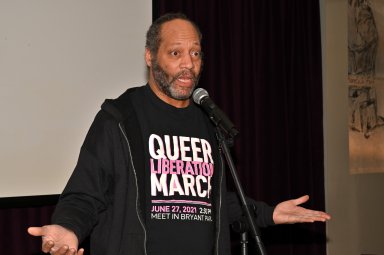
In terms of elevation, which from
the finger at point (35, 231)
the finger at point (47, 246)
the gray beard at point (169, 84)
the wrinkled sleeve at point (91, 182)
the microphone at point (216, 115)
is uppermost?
the gray beard at point (169, 84)

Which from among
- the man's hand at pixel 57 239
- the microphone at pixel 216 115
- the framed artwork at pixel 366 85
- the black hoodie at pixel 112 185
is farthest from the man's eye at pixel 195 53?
the framed artwork at pixel 366 85

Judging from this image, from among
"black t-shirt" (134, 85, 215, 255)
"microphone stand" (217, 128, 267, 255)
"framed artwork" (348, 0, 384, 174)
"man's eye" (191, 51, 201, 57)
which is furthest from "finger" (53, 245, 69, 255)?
"framed artwork" (348, 0, 384, 174)

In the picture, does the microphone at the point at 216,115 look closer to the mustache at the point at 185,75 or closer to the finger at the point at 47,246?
the mustache at the point at 185,75

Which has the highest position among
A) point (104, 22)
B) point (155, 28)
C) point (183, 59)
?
point (104, 22)

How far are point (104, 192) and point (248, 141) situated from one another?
207cm

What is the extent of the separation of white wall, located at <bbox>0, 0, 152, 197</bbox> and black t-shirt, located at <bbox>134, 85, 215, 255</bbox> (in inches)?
28.2

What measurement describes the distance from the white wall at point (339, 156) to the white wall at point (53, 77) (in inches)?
80.4

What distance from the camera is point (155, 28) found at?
7.14 ft

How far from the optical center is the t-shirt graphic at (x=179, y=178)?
6.43 ft

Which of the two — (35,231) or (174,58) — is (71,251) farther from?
(174,58)

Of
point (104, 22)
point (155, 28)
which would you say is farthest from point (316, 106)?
point (155, 28)

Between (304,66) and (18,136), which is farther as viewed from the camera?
(304,66)

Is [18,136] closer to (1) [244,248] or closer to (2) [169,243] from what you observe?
(2) [169,243]

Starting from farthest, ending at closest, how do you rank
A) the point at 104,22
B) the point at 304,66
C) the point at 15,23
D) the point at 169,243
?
the point at 304,66 < the point at 104,22 < the point at 15,23 < the point at 169,243
